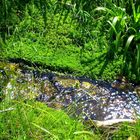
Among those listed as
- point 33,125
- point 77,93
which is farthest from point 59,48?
point 33,125

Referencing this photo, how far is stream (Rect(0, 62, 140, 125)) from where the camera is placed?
411 cm

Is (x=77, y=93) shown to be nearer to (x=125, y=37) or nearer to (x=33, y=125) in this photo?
(x=125, y=37)

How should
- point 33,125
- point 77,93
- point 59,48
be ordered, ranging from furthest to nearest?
point 59,48 → point 77,93 → point 33,125

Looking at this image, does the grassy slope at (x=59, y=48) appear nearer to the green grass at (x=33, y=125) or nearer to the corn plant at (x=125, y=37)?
the corn plant at (x=125, y=37)

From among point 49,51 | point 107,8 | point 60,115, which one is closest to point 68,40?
point 49,51

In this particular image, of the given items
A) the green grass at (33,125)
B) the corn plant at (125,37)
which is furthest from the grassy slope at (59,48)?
the green grass at (33,125)

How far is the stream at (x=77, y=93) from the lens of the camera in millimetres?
4109

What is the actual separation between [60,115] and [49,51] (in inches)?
54.4

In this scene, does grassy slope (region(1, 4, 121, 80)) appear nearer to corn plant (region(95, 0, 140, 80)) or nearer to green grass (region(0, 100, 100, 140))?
corn plant (region(95, 0, 140, 80))

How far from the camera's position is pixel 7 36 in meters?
4.74

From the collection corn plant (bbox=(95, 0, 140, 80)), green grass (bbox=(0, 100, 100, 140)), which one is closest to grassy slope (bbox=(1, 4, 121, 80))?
corn plant (bbox=(95, 0, 140, 80))

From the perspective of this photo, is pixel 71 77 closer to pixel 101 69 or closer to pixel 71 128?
pixel 101 69

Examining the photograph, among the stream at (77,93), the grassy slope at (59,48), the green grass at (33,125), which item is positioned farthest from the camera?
the grassy slope at (59,48)

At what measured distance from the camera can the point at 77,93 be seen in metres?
4.35
